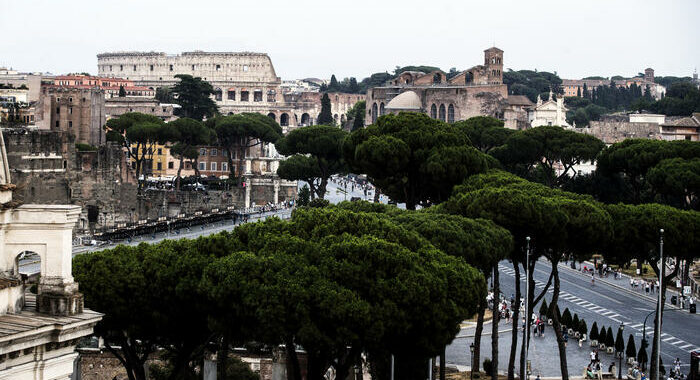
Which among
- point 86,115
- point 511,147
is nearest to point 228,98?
point 86,115

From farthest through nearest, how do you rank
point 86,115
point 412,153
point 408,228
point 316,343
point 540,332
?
point 86,115
point 412,153
point 540,332
point 408,228
point 316,343

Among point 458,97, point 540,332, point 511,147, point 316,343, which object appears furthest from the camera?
point 458,97

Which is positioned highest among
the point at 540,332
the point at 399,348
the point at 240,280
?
the point at 240,280

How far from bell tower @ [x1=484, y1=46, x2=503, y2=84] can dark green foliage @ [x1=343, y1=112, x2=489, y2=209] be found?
81405 millimetres

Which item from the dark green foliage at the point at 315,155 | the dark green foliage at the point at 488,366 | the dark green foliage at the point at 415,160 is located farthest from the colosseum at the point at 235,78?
the dark green foliage at the point at 488,366

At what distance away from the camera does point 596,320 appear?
45.4 meters

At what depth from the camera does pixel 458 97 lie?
126 meters

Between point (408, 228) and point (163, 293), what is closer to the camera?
point (163, 293)

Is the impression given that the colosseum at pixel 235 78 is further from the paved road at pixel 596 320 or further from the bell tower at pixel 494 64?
the paved road at pixel 596 320

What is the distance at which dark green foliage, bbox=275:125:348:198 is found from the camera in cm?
7519

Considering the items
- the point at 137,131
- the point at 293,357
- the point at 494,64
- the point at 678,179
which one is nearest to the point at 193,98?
the point at 137,131

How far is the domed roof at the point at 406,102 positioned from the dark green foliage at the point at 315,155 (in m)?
50.1

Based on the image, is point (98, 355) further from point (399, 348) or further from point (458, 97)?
point (458, 97)

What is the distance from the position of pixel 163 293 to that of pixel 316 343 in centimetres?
435
